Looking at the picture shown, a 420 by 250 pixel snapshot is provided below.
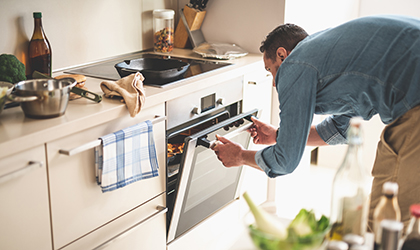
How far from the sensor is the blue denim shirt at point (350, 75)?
1.25 m

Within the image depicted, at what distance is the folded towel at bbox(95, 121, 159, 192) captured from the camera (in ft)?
4.57

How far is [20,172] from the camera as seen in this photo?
3.72ft

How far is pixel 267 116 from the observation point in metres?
2.36

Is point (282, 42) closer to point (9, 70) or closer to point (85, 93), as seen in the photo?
point (85, 93)

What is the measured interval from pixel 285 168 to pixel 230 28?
1257mm

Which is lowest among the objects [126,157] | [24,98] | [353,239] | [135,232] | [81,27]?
[135,232]

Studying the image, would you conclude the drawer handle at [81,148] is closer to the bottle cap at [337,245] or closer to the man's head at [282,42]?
the man's head at [282,42]

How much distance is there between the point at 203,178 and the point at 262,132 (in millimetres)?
330

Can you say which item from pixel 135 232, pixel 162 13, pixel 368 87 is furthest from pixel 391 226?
pixel 162 13

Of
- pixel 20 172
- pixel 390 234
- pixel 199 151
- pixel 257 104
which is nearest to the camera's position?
pixel 390 234

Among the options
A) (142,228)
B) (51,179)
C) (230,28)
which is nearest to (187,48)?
(230,28)

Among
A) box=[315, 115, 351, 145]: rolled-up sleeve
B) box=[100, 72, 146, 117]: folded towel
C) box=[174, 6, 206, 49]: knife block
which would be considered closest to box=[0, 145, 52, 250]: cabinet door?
box=[100, 72, 146, 117]: folded towel

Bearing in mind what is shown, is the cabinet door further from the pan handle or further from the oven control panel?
the oven control panel

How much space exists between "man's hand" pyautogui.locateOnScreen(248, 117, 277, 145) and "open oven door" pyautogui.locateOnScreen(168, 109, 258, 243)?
0.03 metres
